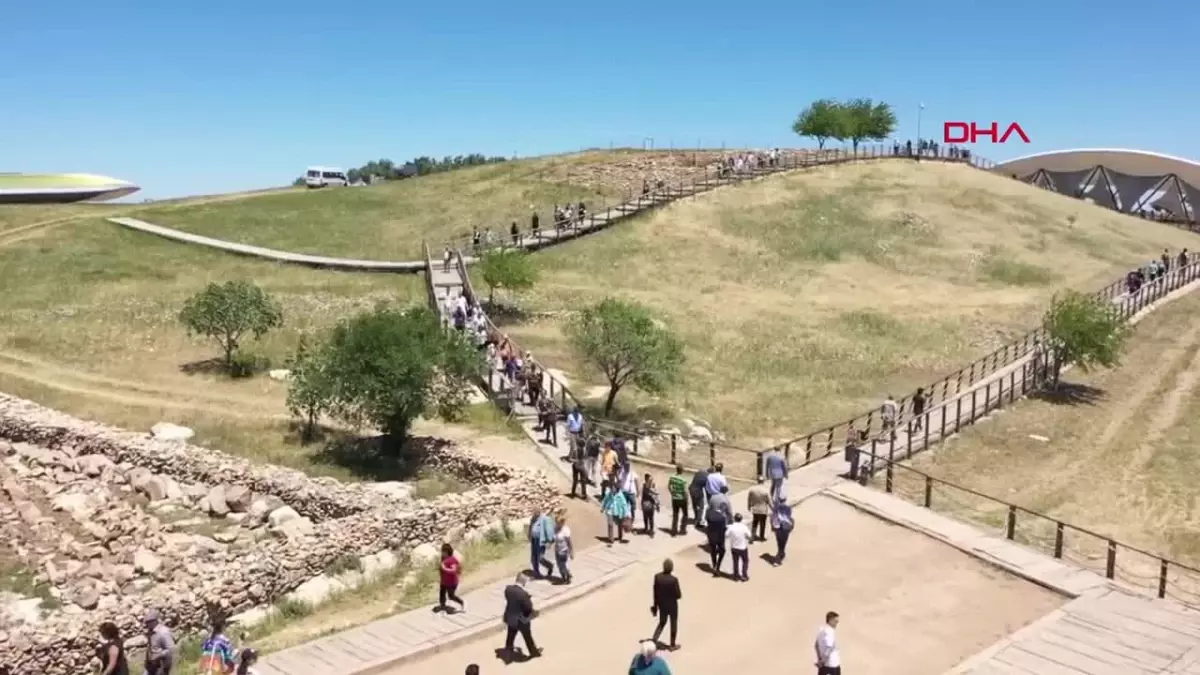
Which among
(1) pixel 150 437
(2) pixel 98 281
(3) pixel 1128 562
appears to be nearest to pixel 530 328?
(1) pixel 150 437

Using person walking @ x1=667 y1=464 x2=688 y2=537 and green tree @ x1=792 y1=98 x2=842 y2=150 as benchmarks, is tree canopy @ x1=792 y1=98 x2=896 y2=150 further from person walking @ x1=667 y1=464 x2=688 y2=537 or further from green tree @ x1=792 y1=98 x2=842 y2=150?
person walking @ x1=667 y1=464 x2=688 y2=537

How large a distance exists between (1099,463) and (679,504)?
1545cm

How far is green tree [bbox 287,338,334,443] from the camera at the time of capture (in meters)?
26.2

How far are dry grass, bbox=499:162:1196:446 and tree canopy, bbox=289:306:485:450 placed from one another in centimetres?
636

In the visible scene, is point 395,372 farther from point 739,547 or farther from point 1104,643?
point 1104,643

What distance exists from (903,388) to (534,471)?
17875 mm

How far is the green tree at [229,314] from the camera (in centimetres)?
3450

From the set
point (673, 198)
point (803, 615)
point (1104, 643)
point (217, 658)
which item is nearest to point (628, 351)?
point (803, 615)

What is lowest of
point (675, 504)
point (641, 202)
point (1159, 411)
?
point (1159, 411)

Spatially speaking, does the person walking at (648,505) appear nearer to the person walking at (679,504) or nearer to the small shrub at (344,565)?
the person walking at (679,504)

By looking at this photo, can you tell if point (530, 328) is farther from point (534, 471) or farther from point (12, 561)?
point (12, 561)

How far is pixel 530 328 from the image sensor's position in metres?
40.3

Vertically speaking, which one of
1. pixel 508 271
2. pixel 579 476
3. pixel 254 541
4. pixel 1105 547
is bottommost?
pixel 1105 547

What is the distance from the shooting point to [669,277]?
4950cm
